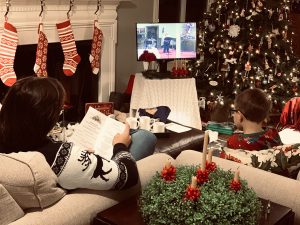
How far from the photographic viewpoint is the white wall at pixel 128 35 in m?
4.69

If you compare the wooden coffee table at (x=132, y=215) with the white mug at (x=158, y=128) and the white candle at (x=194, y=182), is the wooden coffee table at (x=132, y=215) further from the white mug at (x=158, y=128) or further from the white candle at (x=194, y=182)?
the white mug at (x=158, y=128)

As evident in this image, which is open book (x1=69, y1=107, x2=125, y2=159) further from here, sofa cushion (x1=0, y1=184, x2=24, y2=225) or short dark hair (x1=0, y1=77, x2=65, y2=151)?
sofa cushion (x1=0, y1=184, x2=24, y2=225)

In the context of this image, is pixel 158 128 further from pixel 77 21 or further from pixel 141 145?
pixel 77 21

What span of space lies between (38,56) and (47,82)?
84.1 inches

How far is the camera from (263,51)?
5.00 m

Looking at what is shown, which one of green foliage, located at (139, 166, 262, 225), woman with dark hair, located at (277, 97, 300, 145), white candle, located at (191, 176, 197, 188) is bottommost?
woman with dark hair, located at (277, 97, 300, 145)

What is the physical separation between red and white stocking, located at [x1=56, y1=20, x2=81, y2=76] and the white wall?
0.82 metres

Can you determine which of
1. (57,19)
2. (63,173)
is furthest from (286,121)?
(63,173)

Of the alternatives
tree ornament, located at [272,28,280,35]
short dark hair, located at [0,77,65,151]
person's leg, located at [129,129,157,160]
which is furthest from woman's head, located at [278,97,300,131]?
short dark hair, located at [0,77,65,151]

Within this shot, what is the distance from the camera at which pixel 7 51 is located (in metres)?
3.41

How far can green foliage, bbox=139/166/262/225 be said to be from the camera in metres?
1.44

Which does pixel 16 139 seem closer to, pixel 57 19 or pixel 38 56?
pixel 38 56

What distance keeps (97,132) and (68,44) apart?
1.94 m

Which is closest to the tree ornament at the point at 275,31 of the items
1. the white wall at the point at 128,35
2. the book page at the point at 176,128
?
the white wall at the point at 128,35
